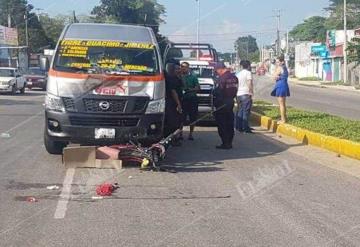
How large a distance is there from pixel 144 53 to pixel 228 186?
3.36 meters

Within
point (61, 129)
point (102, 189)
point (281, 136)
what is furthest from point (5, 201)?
point (281, 136)

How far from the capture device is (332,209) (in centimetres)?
716

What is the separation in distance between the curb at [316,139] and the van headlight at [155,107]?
11.7 feet

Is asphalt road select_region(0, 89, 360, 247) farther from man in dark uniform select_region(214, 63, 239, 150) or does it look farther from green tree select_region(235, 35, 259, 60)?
green tree select_region(235, 35, 259, 60)

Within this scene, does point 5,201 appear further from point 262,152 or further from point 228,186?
point 262,152

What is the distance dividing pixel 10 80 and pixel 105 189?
2700 cm

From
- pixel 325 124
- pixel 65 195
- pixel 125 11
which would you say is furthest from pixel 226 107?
pixel 125 11

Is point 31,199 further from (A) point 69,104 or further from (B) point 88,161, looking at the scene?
(A) point 69,104

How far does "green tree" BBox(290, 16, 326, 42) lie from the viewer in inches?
4390

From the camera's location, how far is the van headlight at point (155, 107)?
397 inches

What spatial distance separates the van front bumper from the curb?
3.64 m

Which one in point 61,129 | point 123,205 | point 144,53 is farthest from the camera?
point 144,53

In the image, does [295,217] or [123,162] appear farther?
[123,162]

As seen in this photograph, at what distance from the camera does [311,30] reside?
389ft
